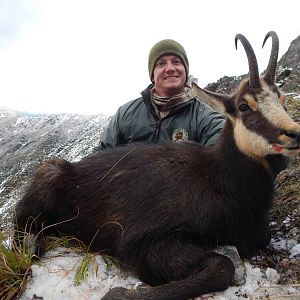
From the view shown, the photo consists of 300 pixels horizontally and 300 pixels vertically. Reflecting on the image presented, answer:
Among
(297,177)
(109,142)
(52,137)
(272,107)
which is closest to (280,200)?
(297,177)

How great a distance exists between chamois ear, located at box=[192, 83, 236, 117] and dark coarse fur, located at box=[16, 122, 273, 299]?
214mm

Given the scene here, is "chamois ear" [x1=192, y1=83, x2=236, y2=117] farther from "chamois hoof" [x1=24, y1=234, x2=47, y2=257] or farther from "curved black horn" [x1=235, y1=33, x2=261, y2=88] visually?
"chamois hoof" [x1=24, y1=234, x2=47, y2=257]

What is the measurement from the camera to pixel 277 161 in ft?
14.5

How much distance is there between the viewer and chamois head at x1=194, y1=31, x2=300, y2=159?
4008 millimetres

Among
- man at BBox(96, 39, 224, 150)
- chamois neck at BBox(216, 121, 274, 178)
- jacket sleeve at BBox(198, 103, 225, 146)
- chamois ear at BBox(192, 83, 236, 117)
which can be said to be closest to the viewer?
chamois neck at BBox(216, 121, 274, 178)

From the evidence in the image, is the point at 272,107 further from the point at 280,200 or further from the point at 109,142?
the point at 109,142

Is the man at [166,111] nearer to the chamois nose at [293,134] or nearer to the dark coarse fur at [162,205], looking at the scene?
the dark coarse fur at [162,205]

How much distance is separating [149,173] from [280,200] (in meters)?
1.98

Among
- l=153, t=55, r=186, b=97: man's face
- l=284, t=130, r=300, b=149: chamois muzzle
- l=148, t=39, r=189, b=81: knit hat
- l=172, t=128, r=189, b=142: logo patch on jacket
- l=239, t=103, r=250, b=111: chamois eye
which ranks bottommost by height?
l=172, t=128, r=189, b=142: logo patch on jacket

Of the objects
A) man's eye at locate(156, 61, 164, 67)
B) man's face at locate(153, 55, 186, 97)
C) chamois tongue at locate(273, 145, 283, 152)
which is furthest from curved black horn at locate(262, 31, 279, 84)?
man's eye at locate(156, 61, 164, 67)

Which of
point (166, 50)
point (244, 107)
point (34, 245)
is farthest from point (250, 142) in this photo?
point (166, 50)

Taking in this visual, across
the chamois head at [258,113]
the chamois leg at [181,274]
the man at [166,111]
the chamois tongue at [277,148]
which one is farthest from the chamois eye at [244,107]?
the man at [166,111]

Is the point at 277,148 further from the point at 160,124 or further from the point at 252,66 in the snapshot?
the point at 160,124

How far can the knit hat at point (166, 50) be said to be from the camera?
7.05 m
